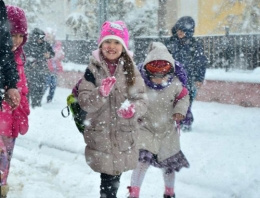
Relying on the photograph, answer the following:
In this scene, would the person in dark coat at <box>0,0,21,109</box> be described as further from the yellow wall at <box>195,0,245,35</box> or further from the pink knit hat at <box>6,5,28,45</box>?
the yellow wall at <box>195,0,245,35</box>

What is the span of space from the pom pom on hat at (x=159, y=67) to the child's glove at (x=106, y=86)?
885mm

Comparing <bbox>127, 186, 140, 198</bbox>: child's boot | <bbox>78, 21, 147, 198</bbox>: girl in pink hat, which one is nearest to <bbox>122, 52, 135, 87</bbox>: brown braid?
<bbox>78, 21, 147, 198</bbox>: girl in pink hat

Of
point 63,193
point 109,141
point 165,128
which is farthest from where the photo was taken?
point 63,193

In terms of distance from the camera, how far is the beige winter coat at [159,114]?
4289mm

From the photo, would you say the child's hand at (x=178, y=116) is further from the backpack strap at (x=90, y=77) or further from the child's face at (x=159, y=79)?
the backpack strap at (x=90, y=77)

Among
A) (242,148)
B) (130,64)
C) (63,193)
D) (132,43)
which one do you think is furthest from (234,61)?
(130,64)

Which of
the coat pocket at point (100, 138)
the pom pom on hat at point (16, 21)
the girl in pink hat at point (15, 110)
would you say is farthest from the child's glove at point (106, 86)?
the pom pom on hat at point (16, 21)

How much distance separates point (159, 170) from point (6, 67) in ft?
9.77

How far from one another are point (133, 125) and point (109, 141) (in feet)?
→ 0.69

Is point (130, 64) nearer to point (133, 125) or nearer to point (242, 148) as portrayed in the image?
point (133, 125)

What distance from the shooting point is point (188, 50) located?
25.0 feet

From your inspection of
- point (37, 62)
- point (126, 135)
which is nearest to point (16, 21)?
point (126, 135)

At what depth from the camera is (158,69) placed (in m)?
4.30

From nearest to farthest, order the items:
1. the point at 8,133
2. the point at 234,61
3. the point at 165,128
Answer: the point at 8,133 → the point at 165,128 → the point at 234,61
